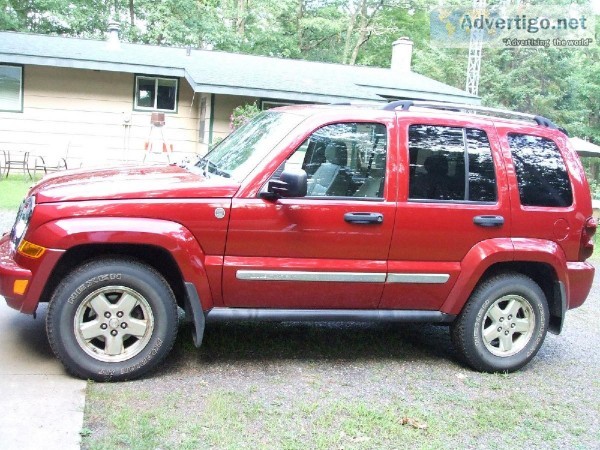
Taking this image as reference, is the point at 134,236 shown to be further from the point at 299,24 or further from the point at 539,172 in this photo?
the point at 299,24

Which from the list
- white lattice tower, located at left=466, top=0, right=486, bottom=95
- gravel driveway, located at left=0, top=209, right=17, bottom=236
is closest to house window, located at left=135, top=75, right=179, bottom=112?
gravel driveway, located at left=0, top=209, right=17, bottom=236

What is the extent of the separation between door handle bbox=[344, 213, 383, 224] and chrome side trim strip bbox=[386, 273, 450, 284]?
1.37ft

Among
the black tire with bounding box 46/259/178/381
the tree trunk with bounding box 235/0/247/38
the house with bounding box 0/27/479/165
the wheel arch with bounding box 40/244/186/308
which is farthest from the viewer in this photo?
the tree trunk with bounding box 235/0/247/38

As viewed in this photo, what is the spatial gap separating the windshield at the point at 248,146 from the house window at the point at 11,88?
43.8 ft

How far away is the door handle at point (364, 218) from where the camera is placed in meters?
4.65

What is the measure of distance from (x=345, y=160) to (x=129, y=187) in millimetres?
1506

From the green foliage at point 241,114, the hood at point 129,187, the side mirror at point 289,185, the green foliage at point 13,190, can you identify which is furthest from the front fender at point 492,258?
the green foliage at point 241,114

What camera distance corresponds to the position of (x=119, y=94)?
17438mm

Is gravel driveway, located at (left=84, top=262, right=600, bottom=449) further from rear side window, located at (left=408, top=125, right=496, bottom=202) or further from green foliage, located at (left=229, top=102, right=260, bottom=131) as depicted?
green foliage, located at (left=229, top=102, right=260, bottom=131)

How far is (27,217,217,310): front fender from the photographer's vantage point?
415 cm

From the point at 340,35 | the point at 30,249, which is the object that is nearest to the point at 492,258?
the point at 30,249

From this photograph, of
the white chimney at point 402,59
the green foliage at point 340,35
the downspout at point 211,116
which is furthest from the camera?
the green foliage at point 340,35

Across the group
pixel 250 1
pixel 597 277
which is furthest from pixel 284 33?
pixel 597 277

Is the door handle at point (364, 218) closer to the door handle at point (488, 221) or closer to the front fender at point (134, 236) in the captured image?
the door handle at point (488, 221)
